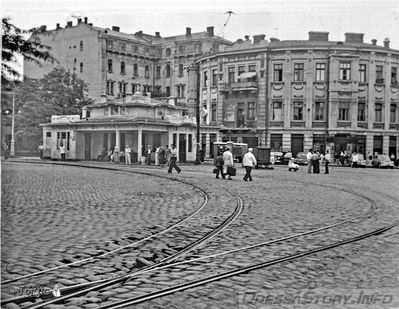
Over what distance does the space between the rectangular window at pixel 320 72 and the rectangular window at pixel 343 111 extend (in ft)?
9.58

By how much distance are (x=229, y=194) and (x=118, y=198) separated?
3.43 meters

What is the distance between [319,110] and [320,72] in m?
3.47

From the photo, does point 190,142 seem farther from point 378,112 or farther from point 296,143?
point 378,112

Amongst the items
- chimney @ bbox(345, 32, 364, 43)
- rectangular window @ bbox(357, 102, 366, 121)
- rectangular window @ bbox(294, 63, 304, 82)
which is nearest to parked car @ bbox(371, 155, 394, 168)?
rectangular window @ bbox(357, 102, 366, 121)

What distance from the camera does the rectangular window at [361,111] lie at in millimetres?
46241

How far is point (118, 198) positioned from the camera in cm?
1373

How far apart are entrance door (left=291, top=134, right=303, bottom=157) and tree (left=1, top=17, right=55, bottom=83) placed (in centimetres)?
4491

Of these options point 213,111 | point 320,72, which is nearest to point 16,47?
point 320,72

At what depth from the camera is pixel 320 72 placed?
49.2 metres

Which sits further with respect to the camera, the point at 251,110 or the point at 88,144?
the point at 251,110

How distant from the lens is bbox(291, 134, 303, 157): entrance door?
49156mm

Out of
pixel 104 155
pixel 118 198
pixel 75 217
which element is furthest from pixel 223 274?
pixel 104 155

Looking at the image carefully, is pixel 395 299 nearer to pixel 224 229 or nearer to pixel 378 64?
pixel 224 229

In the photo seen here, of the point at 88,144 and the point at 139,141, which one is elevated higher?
the point at 139,141
